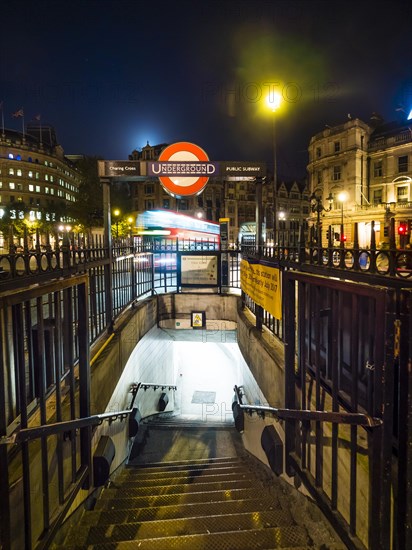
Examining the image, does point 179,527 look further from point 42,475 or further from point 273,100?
point 273,100

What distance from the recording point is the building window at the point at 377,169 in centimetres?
4709

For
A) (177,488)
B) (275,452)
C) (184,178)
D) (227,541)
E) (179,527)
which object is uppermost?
(184,178)

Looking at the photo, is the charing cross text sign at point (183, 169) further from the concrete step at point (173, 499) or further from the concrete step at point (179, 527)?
the concrete step at point (179, 527)

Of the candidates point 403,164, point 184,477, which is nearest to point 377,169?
point 403,164

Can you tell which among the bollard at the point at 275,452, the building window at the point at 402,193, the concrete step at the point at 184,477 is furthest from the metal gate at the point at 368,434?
the building window at the point at 402,193

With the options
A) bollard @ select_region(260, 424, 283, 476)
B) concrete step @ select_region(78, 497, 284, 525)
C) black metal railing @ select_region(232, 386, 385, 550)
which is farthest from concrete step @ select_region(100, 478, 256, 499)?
black metal railing @ select_region(232, 386, 385, 550)

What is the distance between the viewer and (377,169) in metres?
47.5

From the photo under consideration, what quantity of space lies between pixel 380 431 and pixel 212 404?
36.2 feet

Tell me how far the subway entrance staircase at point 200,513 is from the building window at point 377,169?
5245 centimetres

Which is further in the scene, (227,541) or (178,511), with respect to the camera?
(178,511)

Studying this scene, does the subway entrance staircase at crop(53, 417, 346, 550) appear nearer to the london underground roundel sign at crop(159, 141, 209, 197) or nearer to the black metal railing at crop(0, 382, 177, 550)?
the black metal railing at crop(0, 382, 177, 550)

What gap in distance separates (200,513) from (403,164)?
53.1m

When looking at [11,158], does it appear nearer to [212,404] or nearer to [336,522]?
[212,404]

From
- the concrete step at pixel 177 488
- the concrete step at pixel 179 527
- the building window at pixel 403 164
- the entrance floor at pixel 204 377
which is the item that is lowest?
the entrance floor at pixel 204 377
